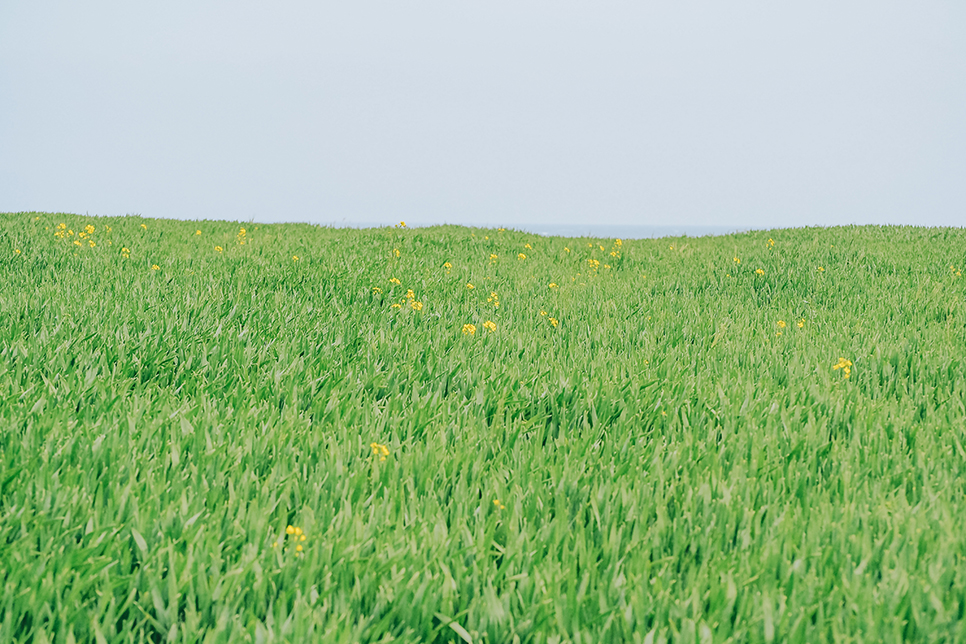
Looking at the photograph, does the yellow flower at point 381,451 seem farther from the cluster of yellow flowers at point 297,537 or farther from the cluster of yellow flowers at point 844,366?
the cluster of yellow flowers at point 844,366

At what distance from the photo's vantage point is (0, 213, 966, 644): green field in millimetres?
1676

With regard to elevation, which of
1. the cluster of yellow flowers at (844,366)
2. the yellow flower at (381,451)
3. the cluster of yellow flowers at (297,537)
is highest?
the cluster of yellow flowers at (844,366)

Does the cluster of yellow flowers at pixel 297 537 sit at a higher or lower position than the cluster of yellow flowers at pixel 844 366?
lower

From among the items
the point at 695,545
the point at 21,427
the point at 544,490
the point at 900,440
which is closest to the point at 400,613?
the point at 544,490

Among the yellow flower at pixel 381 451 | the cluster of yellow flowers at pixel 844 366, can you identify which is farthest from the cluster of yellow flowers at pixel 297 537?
the cluster of yellow flowers at pixel 844 366

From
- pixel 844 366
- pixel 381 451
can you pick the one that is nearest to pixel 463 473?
pixel 381 451

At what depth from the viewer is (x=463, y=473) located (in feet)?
7.66

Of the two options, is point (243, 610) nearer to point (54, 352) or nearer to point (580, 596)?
point (580, 596)

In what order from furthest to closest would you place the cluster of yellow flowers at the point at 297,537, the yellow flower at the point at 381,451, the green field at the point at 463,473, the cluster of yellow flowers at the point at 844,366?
the cluster of yellow flowers at the point at 844,366
the yellow flower at the point at 381,451
the cluster of yellow flowers at the point at 297,537
the green field at the point at 463,473

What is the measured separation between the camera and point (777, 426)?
290cm

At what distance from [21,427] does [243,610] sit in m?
1.51

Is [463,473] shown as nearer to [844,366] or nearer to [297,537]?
[297,537]

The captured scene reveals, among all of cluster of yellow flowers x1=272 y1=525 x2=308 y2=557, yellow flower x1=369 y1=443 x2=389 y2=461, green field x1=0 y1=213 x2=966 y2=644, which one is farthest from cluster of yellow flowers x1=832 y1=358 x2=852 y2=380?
cluster of yellow flowers x1=272 y1=525 x2=308 y2=557

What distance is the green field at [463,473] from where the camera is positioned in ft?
5.50
